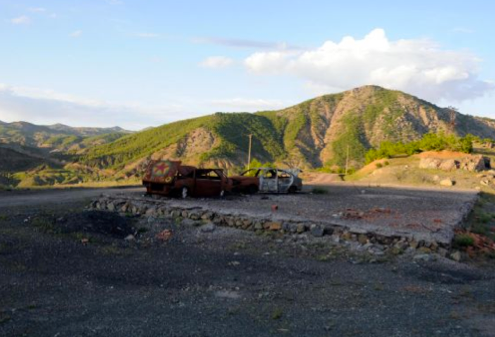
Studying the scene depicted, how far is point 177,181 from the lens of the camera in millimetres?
17969

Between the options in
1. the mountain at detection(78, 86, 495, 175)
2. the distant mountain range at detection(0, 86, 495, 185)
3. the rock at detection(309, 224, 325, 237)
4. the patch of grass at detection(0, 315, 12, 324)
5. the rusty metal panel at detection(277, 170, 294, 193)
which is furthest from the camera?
the mountain at detection(78, 86, 495, 175)

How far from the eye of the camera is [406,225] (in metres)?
13.4

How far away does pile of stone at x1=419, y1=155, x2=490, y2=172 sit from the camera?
43125 mm

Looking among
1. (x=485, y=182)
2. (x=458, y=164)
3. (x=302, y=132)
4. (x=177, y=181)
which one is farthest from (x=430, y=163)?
(x=302, y=132)

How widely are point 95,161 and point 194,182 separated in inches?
3246

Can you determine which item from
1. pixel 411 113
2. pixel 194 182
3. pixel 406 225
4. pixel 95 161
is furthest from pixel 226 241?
pixel 411 113

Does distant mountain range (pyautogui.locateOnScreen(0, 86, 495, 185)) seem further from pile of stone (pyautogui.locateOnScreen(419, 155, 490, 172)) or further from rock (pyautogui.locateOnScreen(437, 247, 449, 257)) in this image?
rock (pyautogui.locateOnScreen(437, 247, 449, 257))

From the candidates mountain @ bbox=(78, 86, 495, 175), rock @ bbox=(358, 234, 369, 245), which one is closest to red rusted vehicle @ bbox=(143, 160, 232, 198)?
rock @ bbox=(358, 234, 369, 245)

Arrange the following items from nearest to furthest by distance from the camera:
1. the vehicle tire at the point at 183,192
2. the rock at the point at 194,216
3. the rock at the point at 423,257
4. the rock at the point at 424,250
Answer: the rock at the point at 423,257 < the rock at the point at 424,250 < the rock at the point at 194,216 < the vehicle tire at the point at 183,192

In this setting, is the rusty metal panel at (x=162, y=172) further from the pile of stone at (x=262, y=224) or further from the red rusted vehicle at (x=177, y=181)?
the pile of stone at (x=262, y=224)

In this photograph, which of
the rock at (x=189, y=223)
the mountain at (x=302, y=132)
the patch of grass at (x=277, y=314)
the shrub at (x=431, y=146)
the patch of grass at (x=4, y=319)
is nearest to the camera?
the patch of grass at (x=4, y=319)

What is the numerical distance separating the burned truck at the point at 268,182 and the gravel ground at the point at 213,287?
8521mm

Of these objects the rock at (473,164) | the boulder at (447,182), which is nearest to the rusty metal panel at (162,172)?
the boulder at (447,182)

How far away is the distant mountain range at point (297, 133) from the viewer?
332ft
